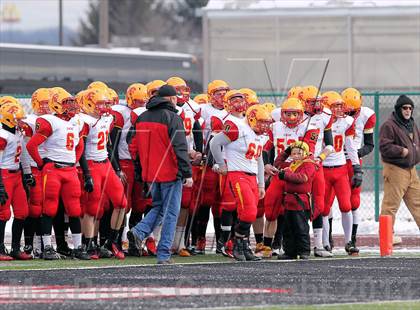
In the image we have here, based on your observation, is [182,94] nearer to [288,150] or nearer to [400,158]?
[288,150]

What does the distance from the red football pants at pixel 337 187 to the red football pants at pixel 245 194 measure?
56.1 inches

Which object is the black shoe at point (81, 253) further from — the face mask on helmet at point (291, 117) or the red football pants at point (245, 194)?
the face mask on helmet at point (291, 117)

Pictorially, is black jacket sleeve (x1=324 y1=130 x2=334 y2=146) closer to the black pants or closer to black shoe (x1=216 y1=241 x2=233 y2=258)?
the black pants

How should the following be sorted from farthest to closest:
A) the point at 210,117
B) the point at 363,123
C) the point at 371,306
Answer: the point at 363,123
the point at 210,117
the point at 371,306

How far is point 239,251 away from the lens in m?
14.5

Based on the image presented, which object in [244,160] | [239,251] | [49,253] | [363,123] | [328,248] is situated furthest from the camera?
[363,123]

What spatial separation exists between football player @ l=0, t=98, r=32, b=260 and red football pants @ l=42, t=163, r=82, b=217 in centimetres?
38

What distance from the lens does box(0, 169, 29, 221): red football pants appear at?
15.0 metres

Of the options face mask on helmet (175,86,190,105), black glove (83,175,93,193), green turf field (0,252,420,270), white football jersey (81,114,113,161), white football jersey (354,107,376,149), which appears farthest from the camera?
white football jersey (354,107,376,149)

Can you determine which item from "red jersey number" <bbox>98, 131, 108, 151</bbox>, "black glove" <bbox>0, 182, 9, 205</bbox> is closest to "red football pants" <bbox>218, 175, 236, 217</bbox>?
"red jersey number" <bbox>98, 131, 108, 151</bbox>

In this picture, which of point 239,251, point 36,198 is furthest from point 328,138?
point 36,198

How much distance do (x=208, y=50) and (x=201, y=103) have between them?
11.6 meters

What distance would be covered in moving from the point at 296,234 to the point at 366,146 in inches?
85.4

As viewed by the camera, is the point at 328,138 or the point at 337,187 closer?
the point at 328,138
